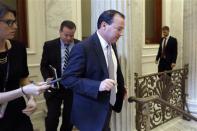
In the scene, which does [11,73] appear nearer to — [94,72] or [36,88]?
[36,88]

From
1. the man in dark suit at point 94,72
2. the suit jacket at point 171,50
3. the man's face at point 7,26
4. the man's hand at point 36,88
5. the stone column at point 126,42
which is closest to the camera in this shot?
the man's hand at point 36,88

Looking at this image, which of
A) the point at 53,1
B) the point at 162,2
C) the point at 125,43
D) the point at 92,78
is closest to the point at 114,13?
the point at 92,78

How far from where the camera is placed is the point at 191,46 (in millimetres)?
5980

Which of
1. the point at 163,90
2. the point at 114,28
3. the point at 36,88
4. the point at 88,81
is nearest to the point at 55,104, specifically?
the point at 88,81

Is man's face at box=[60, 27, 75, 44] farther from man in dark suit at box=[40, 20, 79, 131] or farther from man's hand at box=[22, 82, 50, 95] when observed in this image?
man's hand at box=[22, 82, 50, 95]

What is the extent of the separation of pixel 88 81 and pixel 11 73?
61 centimetres

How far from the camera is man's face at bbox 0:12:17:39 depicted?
1.90 meters

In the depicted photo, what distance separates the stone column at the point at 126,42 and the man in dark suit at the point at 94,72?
732 mm

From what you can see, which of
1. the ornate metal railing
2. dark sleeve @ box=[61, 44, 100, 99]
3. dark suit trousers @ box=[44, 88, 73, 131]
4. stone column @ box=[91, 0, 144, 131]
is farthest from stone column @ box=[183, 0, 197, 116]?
dark sleeve @ box=[61, 44, 100, 99]

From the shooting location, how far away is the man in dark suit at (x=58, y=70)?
359 centimetres

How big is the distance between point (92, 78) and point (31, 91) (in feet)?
2.84

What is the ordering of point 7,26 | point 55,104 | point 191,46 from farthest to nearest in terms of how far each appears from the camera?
point 191,46
point 55,104
point 7,26

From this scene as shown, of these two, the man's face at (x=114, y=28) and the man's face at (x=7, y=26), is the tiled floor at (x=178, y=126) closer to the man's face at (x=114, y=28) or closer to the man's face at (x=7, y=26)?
the man's face at (x=114, y=28)

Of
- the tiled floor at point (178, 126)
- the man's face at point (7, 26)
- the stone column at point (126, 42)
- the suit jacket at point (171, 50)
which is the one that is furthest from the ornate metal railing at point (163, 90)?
the man's face at point (7, 26)
